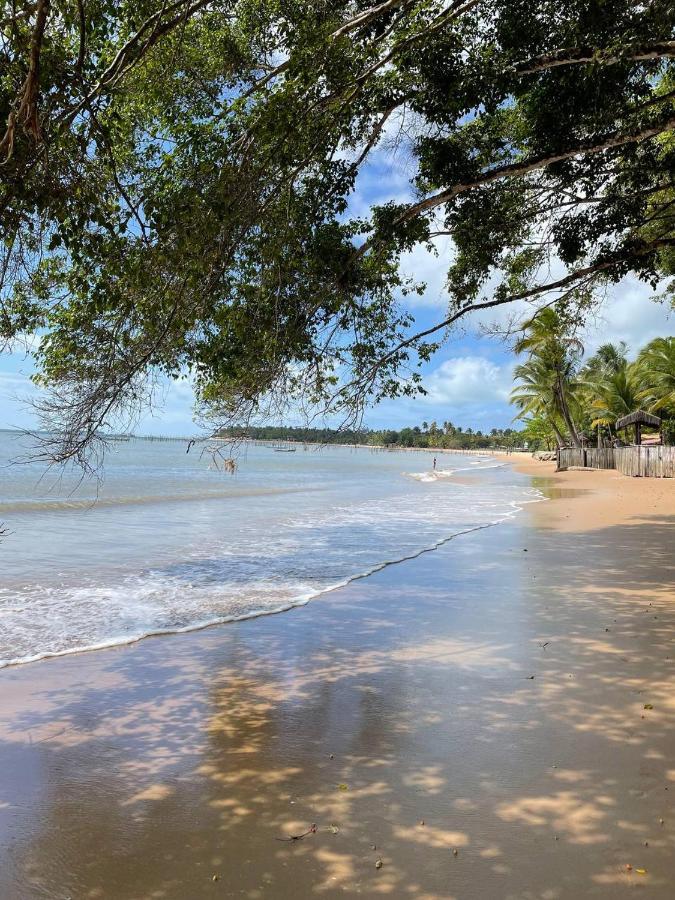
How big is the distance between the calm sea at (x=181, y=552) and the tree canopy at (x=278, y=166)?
2550mm

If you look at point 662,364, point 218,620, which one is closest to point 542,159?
point 218,620

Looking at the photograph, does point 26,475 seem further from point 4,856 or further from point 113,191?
point 4,856

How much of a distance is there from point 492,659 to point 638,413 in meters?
27.5

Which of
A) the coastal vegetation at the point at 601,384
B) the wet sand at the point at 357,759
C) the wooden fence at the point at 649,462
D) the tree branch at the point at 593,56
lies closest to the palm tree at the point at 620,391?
the coastal vegetation at the point at 601,384

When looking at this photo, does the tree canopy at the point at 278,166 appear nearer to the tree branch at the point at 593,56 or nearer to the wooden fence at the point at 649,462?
the tree branch at the point at 593,56

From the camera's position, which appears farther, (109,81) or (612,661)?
(612,661)

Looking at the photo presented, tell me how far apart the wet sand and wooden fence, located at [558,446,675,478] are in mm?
22797

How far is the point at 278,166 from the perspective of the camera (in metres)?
6.23

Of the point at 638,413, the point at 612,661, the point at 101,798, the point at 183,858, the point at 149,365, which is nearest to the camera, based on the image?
the point at 183,858

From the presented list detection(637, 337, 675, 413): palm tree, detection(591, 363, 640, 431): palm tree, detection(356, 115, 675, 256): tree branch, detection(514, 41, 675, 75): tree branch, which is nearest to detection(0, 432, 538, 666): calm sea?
detection(356, 115, 675, 256): tree branch

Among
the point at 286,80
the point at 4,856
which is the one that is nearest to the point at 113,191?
the point at 286,80

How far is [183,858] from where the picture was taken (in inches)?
117

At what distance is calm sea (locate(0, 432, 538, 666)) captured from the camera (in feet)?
25.1

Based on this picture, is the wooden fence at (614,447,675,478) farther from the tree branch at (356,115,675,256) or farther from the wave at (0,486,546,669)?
the tree branch at (356,115,675,256)
